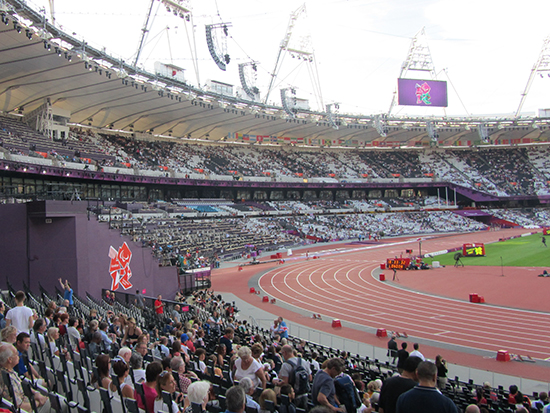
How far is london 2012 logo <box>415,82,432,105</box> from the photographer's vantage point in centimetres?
7350

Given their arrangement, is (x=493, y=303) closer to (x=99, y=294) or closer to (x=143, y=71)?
(x=99, y=294)

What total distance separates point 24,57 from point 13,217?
2425 cm

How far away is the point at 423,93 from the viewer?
242 ft

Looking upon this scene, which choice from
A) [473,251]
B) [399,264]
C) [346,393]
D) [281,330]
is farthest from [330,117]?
[346,393]

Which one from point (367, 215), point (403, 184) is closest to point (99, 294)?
point (367, 215)

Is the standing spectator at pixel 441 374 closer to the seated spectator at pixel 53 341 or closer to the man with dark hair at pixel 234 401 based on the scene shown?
the man with dark hair at pixel 234 401

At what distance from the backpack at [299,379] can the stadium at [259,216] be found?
1027mm

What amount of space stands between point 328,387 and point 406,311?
18.8 m

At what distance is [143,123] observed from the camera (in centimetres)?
6066

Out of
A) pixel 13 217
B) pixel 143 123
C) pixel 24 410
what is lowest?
pixel 24 410

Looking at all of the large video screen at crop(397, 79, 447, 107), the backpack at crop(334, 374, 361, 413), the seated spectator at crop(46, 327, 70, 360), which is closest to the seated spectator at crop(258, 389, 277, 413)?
the backpack at crop(334, 374, 361, 413)

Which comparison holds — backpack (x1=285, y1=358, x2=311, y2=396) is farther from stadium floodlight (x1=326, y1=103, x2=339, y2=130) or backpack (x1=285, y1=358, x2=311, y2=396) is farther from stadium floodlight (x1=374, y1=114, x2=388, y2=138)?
stadium floodlight (x1=374, y1=114, x2=388, y2=138)

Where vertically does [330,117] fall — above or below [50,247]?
above

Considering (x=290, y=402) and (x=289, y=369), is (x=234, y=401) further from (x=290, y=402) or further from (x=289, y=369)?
(x=289, y=369)
